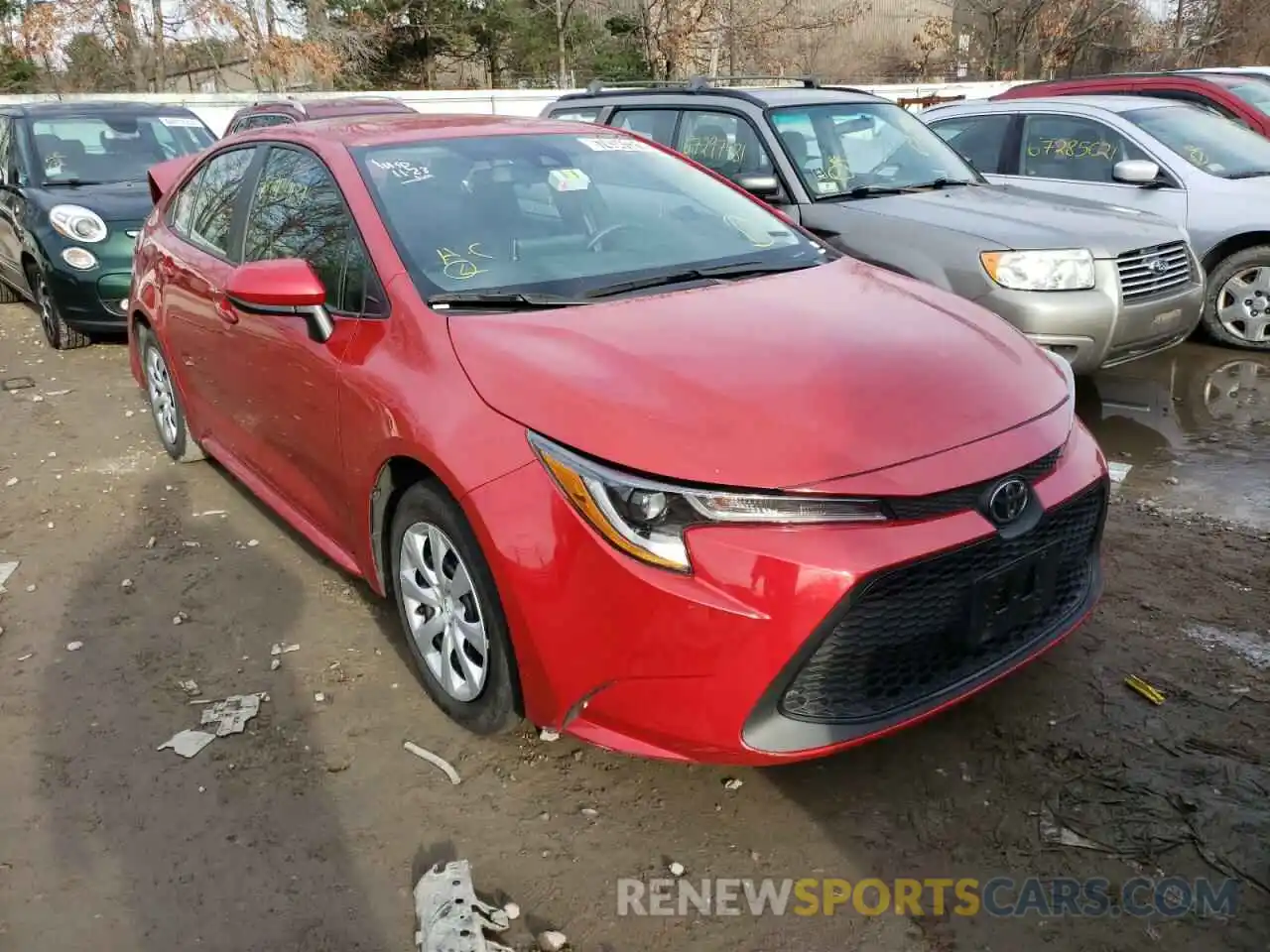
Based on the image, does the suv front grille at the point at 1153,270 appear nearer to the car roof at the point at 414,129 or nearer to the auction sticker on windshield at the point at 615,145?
the auction sticker on windshield at the point at 615,145

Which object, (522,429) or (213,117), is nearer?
(522,429)

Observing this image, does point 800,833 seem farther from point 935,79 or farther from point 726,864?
point 935,79

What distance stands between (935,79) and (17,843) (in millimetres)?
36293

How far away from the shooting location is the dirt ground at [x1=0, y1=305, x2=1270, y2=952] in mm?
2322

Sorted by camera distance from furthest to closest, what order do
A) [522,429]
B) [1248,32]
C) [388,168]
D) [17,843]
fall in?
[1248,32] → [388,168] → [17,843] → [522,429]

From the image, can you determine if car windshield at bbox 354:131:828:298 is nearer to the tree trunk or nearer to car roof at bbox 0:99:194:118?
car roof at bbox 0:99:194:118

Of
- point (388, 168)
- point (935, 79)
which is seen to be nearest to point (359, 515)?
point (388, 168)

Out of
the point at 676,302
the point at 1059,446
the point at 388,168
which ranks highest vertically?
the point at 388,168

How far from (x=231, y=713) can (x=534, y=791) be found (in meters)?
1.06

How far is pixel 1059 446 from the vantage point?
8.44 ft

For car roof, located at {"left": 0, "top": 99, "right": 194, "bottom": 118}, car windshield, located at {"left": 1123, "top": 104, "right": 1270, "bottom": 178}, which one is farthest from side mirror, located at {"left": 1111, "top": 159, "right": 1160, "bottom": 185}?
car roof, located at {"left": 0, "top": 99, "right": 194, "bottom": 118}

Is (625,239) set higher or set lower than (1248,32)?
lower

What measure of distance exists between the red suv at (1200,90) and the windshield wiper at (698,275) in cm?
611

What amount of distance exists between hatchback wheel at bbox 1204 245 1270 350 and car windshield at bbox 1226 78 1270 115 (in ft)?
9.76
